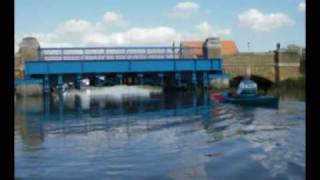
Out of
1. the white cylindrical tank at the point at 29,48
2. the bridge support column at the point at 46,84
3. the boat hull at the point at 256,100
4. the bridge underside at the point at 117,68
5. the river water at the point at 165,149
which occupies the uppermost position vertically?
the white cylindrical tank at the point at 29,48

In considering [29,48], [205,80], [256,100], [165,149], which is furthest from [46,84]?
[165,149]

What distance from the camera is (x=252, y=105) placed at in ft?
102

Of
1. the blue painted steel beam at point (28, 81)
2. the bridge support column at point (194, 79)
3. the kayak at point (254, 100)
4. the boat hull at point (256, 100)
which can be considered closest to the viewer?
the boat hull at point (256, 100)

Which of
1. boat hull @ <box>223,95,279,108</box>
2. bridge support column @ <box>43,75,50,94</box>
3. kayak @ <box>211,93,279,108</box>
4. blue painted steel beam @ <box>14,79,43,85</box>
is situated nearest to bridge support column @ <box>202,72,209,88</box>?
bridge support column @ <box>43,75,50,94</box>

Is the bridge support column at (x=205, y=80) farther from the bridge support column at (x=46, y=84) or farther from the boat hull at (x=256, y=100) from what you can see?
the boat hull at (x=256, y=100)

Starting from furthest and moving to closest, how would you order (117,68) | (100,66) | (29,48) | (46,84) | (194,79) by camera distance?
(194,79)
(29,48)
(46,84)
(117,68)
(100,66)

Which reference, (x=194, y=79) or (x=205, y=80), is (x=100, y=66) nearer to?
(x=194, y=79)

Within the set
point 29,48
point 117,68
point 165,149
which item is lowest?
point 165,149

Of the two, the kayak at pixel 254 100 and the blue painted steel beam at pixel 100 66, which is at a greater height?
the blue painted steel beam at pixel 100 66

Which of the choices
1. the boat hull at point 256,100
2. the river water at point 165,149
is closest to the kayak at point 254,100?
the boat hull at point 256,100

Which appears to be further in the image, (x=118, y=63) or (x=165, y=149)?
(x=118, y=63)

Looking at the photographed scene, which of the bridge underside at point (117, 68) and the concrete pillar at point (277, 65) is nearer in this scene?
the bridge underside at point (117, 68)

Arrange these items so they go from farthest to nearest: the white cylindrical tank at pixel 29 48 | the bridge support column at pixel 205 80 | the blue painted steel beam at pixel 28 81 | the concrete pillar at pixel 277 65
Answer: the concrete pillar at pixel 277 65, the bridge support column at pixel 205 80, the white cylindrical tank at pixel 29 48, the blue painted steel beam at pixel 28 81
